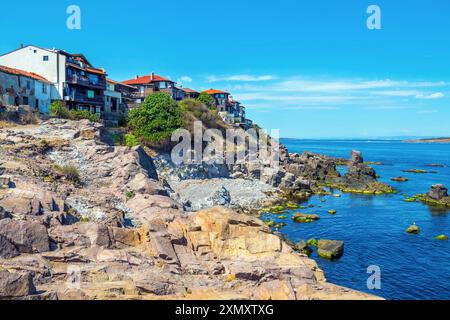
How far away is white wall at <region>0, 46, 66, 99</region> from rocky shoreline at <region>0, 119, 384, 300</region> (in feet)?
85.4

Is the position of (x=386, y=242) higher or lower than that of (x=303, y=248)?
lower

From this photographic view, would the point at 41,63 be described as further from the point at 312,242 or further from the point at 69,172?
the point at 312,242

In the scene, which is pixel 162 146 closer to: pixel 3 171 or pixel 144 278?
pixel 3 171

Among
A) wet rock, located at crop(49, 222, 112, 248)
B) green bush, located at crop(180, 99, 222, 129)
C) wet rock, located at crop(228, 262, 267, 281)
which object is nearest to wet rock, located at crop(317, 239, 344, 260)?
wet rock, located at crop(228, 262, 267, 281)

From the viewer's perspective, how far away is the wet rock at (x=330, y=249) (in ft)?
127

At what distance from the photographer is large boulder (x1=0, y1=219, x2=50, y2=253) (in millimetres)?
20812

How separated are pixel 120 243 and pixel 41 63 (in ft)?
172

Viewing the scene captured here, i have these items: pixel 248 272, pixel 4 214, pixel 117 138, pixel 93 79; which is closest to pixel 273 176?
pixel 117 138

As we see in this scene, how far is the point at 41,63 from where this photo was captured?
6538cm

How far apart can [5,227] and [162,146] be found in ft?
157

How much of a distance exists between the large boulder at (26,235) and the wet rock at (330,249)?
26.9 meters

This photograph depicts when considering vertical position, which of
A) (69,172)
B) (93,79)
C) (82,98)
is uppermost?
(93,79)

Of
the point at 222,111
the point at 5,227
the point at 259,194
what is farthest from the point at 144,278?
the point at 222,111

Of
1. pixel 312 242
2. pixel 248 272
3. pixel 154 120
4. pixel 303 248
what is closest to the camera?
pixel 248 272
